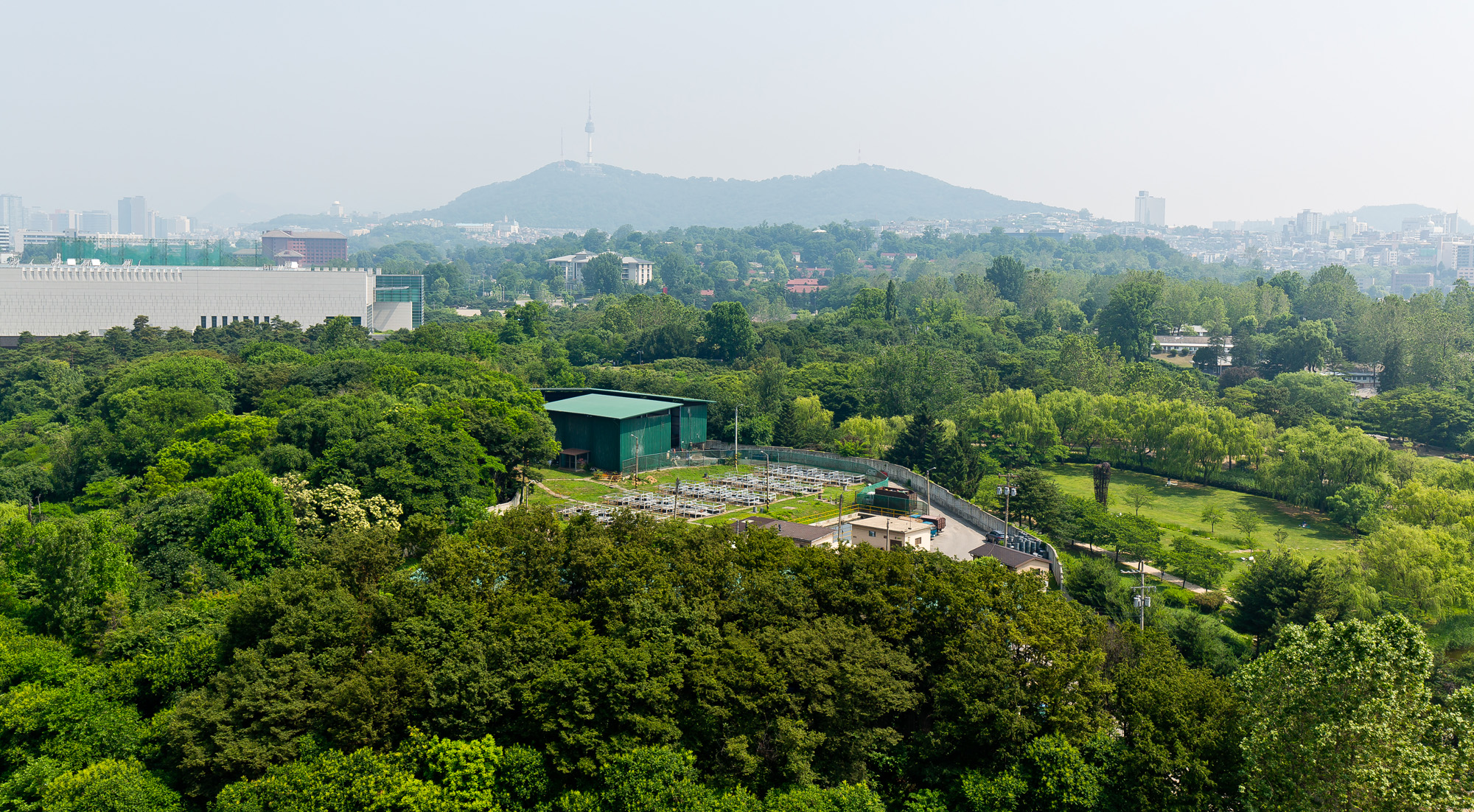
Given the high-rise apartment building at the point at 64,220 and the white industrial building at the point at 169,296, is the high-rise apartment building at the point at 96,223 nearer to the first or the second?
the high-rise apartment building at the point at 64,220

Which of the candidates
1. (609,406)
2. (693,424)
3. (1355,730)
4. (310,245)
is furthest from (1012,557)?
(310,245)

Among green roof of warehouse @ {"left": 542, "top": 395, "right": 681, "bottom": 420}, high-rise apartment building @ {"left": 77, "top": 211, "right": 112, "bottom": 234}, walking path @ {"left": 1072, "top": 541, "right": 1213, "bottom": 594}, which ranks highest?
high-rise apartment building @ {"left": 77, "top": 211, "right": 112, "bottom": 234}

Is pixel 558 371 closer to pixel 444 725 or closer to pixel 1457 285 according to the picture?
pixel 444 725

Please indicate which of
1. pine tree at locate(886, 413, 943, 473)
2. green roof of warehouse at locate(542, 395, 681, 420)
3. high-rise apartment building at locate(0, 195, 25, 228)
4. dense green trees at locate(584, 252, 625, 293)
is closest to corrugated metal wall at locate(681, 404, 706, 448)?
green roof of warehouse at locate(542, 395, 681, 420)

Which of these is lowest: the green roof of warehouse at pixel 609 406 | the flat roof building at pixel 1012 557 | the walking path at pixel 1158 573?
the walking path at pixel 1158 573

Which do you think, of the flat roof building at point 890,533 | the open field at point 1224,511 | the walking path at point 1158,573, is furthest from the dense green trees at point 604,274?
the flat roof building at point 890,533

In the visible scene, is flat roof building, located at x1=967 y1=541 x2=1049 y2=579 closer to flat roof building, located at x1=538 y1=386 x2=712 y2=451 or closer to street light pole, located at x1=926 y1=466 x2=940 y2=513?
street light pole, located at x1=926 y1=466 x2=940 y2=513
